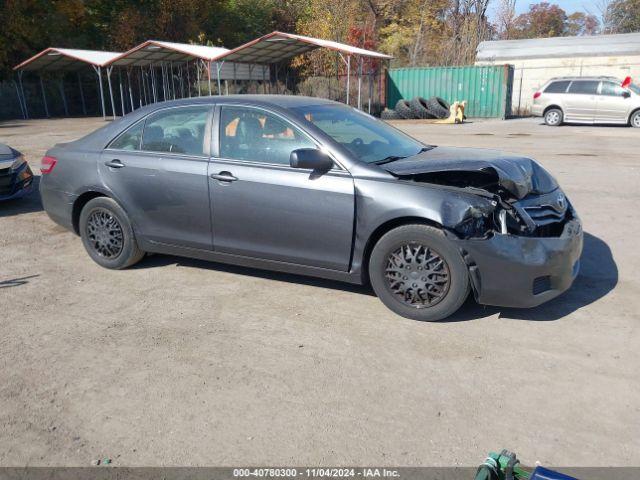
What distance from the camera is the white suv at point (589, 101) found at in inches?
808

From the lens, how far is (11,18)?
102ft

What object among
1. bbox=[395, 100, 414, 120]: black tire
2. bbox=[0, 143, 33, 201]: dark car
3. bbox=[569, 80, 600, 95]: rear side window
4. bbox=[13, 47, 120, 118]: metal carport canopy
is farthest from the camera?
bbox=[395, 100, 414, 120]: black tire

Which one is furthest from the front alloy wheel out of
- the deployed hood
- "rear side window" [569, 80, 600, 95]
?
"rear side window" [569, 80, 600, 95]

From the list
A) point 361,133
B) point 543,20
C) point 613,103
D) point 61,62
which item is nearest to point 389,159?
point 361,133

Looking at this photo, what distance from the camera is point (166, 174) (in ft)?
16.6

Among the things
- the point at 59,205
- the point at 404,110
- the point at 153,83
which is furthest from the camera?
the point at 153,83

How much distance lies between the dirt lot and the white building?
89.6 feet

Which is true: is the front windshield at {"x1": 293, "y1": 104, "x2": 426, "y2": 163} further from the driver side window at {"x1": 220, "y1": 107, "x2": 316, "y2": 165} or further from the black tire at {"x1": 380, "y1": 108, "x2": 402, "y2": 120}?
the black tire at {"x1": 380, "y1": 108, "x2": 402, "y2": 120}

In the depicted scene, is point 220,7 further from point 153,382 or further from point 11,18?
point 153,382

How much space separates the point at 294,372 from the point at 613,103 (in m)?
21.0

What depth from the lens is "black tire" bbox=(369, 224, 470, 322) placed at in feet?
13.4

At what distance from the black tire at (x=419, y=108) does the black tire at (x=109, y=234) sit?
23.4m

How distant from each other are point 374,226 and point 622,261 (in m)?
2.84

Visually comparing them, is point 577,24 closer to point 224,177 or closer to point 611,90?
point 611,90
